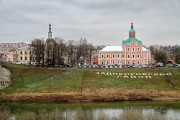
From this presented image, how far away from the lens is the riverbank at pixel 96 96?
7019cm

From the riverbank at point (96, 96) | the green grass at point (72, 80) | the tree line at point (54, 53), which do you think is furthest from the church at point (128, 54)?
the riverbank at point (96, 96)

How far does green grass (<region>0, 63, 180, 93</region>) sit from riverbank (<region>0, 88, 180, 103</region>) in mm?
3057

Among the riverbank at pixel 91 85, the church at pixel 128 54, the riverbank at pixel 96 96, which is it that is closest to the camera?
the riverbank at pixel 96 96

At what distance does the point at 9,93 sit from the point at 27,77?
47.2ft

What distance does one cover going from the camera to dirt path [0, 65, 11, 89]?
81.4 meters

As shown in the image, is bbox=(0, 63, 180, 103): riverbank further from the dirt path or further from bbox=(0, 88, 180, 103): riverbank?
the dirt path

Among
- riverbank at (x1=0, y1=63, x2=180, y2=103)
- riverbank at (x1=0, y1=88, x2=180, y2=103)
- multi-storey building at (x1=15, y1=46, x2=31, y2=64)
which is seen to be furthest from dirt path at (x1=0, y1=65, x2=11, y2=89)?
multi-storey building at (x1=15, y1=46, x2=31, y2=64)

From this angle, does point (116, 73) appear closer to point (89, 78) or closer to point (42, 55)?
point (89, 78)

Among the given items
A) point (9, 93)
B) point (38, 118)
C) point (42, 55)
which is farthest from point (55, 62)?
point (38, 118)

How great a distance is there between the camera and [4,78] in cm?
8456

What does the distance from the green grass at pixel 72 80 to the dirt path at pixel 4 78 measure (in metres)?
1.21

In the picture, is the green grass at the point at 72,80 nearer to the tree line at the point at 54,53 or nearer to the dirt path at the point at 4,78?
the dirt path at the point at 4,78

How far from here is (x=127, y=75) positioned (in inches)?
3509

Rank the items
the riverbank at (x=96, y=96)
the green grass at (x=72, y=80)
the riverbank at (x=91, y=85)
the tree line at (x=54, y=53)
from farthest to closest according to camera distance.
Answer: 1. the tree line at (x=54, y=53)
2. the green grass at (x=72, y=80)
3. the riverbank at (x=91, y=85)
4. the riverbank at (x=96, y=96)
